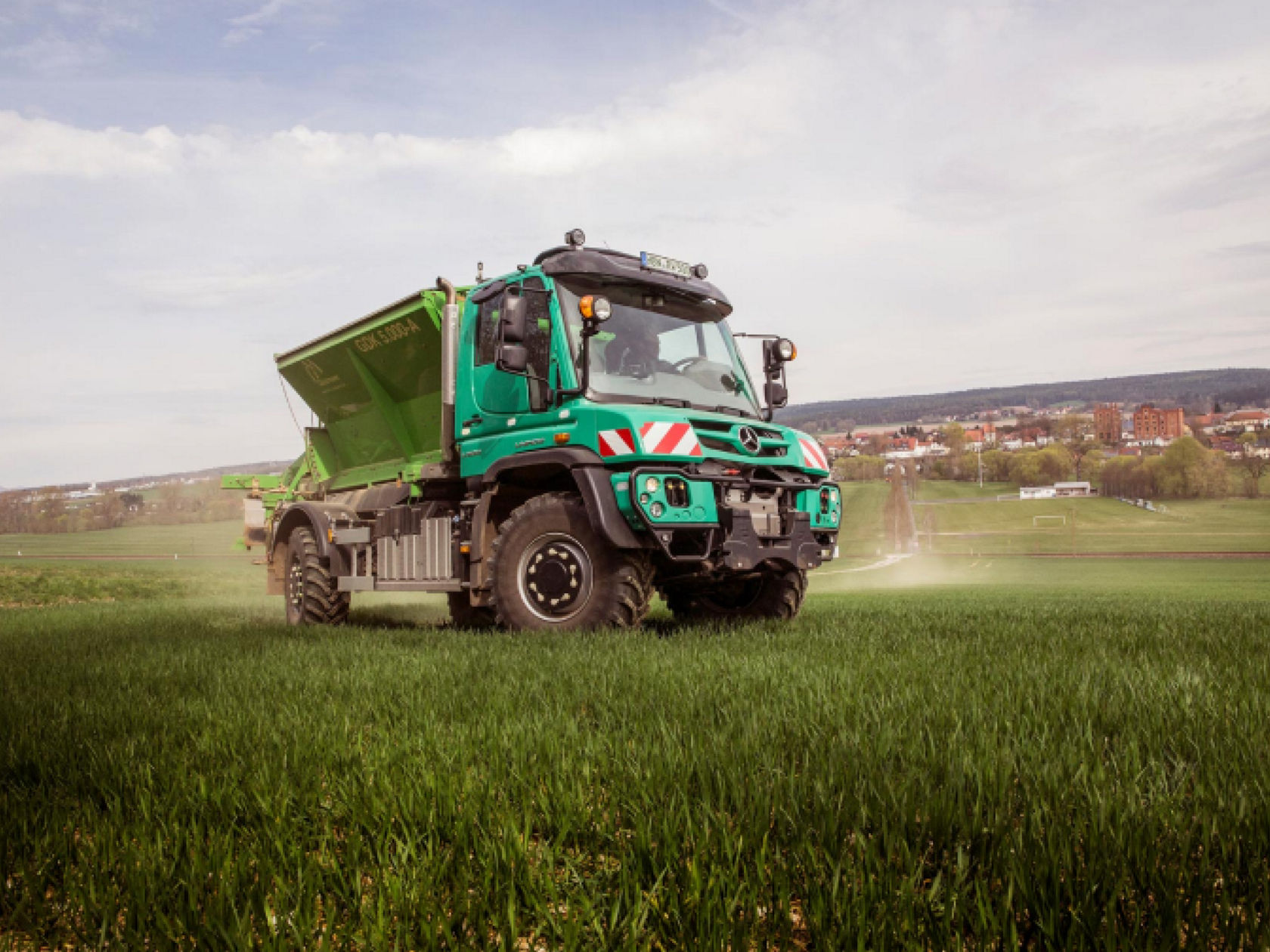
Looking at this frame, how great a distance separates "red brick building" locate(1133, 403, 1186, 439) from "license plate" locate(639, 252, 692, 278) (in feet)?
523

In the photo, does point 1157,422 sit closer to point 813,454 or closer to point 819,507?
point 813,454

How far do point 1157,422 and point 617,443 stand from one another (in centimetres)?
17891

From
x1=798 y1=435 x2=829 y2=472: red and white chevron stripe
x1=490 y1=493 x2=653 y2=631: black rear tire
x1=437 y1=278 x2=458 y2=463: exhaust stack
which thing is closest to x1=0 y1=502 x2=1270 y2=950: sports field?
x1=490 y1=493 x2=653 y2=631: black rear tire

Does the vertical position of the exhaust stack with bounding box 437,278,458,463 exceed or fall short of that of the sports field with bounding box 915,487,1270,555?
it exceeds it

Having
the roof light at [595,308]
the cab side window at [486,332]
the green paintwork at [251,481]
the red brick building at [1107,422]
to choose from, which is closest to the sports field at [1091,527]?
the red brick building at [1107,422]

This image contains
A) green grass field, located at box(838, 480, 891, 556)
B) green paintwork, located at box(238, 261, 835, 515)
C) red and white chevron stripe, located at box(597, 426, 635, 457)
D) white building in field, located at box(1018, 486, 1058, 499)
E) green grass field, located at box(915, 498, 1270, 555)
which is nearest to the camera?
red and white chevron stripe, located at box(597, 426, 635, 457)

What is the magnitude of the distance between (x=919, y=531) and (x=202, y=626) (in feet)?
294

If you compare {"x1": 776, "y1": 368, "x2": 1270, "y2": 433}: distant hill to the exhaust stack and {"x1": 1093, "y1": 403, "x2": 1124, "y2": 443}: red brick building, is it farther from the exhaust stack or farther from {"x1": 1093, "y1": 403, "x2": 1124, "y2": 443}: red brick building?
the exhaust stack

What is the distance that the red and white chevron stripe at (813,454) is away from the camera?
28.5ft

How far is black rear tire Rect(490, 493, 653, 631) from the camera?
758 centimetres

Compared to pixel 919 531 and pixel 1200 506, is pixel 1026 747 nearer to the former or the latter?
pixel 919 531

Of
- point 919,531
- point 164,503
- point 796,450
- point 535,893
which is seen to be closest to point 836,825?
point 535,893

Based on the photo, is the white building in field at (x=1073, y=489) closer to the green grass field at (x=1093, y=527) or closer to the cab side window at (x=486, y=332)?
the green grass field at (x=1093, y=527)

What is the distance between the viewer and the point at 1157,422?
534ft
